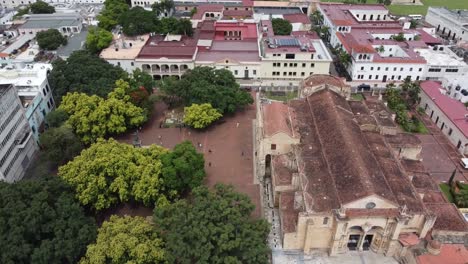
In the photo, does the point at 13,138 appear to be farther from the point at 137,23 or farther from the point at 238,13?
the point at 238,13

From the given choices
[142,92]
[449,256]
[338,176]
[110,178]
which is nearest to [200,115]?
[142,92]

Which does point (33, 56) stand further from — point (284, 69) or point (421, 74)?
point (421, 74)

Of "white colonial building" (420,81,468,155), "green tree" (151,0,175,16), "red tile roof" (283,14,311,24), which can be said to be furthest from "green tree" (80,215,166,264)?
"green tree" (151,0,175,16)

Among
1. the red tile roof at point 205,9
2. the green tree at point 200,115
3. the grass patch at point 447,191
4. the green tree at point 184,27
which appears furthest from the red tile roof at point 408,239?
the red tile roof at point 205,9

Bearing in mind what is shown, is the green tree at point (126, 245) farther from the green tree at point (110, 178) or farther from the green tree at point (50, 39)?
the green tree at point (50, 39)

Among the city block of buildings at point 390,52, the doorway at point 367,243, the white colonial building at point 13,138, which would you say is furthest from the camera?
the city block of buildings at point 390,52

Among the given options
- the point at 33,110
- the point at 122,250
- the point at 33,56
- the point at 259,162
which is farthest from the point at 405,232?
the point at 33,56
